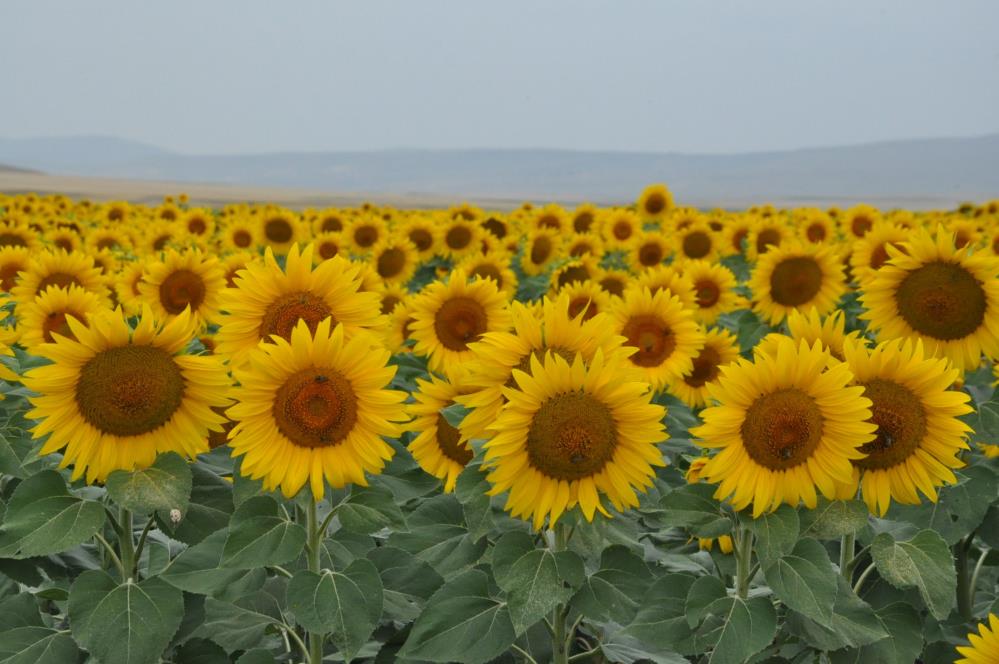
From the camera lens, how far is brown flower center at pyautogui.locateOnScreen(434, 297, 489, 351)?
4.82m

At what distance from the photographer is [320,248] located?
10.3 meters

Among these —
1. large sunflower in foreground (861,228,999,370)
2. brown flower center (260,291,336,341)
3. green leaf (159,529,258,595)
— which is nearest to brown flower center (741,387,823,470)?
brown flower center (260,291,336,341)

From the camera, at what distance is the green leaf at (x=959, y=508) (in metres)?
3.93

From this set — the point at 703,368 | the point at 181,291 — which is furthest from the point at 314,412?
the point at 703,368

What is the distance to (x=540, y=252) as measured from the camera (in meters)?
10.6

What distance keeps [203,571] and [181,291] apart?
2.66 meters

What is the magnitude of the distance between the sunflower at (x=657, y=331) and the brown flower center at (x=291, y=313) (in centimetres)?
250

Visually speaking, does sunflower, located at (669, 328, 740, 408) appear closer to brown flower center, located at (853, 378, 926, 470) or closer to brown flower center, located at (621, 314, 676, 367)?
brown flower center, located at (621, 314, 676, 367)

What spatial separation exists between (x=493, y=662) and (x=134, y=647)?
1283 millimetres

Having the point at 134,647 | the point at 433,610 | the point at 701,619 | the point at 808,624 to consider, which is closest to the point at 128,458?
the point at 134,647

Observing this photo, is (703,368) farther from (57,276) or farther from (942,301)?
(57,276)

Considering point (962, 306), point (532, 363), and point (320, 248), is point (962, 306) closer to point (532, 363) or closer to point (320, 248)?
point (532, 363)

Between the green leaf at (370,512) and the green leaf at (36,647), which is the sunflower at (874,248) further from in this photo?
the green leaf at (36,647)

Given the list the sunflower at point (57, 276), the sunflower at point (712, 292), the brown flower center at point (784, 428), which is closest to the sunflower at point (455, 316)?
the brown flower center at point (784, 428)
